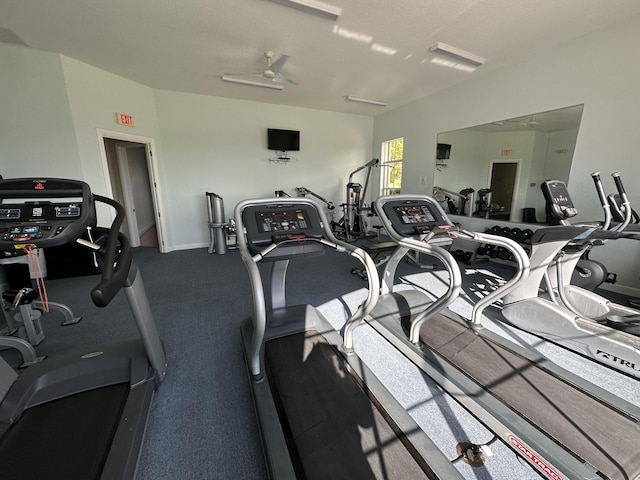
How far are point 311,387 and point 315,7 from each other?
340 centimetres

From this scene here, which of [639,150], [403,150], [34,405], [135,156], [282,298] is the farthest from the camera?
[135,156]

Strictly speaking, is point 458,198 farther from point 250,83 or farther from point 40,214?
point 40,214

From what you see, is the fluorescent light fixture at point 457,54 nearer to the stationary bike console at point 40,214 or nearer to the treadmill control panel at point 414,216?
the treadmill control panel at point 414,216

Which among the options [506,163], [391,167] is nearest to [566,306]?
[506,163]

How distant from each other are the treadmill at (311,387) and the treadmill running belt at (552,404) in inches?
27.6

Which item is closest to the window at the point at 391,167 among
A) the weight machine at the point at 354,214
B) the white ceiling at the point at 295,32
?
the weight machine at the point at 354,214

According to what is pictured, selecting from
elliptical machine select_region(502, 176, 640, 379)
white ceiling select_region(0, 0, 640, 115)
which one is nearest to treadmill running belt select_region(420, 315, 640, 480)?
elliptical machine select_region(502, 176, 640, 379)

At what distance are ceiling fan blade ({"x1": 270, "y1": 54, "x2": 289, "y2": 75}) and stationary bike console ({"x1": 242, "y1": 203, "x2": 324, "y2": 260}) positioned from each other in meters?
2.66

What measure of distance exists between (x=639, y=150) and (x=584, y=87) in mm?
1012

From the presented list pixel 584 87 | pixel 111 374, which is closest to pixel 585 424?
pixel 111 374

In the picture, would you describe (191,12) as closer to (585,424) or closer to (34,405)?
(34,405)

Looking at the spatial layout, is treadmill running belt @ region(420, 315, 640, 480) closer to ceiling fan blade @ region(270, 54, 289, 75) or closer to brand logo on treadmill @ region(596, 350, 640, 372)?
brand logo on treadmill @ region(596, 350, 640, 372)

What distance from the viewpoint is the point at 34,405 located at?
1519 millimetres

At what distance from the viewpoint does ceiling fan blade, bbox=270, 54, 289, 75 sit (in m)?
3.63
